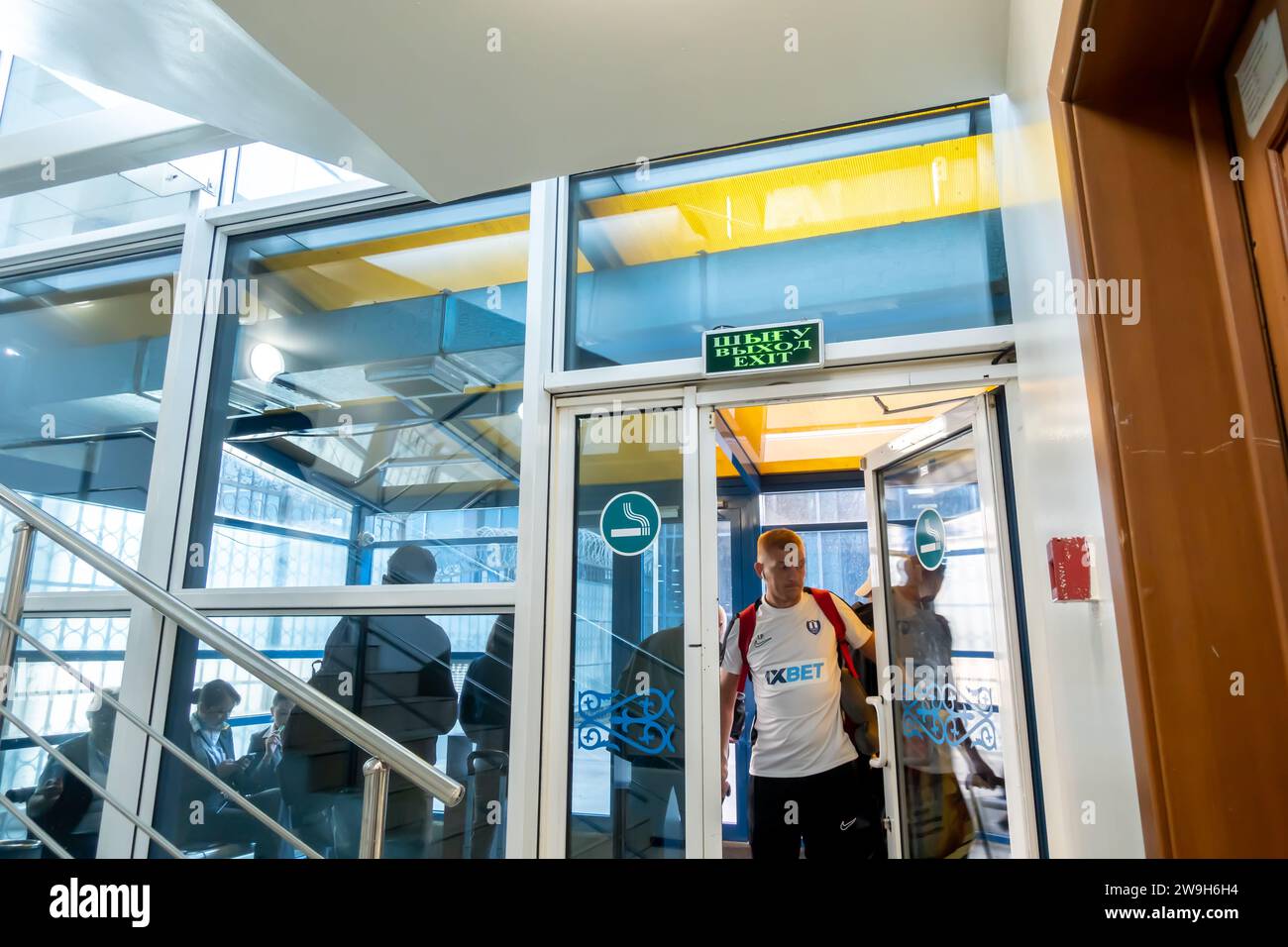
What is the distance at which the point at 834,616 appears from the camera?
2.88 meters

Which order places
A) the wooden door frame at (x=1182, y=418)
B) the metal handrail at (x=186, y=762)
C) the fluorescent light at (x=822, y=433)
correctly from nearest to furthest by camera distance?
the wooden door frame at (x=1182, y=418)
the metal handrail at (x=186, y=762)
the fluorescent light at (x=822, y=433)

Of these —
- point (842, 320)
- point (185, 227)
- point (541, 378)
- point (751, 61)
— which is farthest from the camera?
point (185, 227)

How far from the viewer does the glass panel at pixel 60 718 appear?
2.74 metres

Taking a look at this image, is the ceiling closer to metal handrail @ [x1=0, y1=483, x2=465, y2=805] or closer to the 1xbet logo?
the 1xbet logo

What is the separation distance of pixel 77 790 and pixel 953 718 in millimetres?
3177

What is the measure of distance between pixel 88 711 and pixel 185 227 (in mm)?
1990

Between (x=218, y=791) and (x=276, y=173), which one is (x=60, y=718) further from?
(x=276, y=173)

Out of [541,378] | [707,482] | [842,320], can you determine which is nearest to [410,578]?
[541,378]

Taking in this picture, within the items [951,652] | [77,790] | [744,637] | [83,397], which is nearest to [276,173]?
[83,397]

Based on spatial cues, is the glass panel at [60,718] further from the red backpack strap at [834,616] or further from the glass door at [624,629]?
the red backpack strap at [834,616]

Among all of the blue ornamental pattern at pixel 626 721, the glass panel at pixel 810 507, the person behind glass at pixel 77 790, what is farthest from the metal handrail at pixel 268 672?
the glass panel at pixel 810 507

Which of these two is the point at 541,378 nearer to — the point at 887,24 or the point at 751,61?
the point at 751,61

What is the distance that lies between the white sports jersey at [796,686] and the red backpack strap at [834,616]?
0.02 metres
